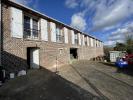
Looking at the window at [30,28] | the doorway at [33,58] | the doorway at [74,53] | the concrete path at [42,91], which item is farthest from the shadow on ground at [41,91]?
the doorway at [74,53]

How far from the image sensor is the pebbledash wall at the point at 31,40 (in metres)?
12.7

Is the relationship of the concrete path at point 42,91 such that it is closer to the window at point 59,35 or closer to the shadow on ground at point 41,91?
the shadow on ground at point 41,91

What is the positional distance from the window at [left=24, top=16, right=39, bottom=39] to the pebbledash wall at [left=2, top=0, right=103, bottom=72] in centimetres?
12

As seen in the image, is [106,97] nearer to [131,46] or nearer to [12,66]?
[12,66]

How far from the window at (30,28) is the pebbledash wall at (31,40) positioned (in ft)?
0.38

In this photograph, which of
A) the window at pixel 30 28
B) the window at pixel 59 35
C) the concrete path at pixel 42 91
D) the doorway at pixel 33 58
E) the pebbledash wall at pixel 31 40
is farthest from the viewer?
the window at pixel 59 35

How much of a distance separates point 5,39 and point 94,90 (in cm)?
718

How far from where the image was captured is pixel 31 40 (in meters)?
15.4

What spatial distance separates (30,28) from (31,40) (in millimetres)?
1110

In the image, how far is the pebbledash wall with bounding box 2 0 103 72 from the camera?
1268cm

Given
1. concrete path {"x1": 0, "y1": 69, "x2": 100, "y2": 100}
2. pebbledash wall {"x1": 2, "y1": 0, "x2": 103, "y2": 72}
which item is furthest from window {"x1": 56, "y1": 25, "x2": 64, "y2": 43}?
concrete path {"x1": 0, "y1": 69, "x2": 100, "y2": 100}

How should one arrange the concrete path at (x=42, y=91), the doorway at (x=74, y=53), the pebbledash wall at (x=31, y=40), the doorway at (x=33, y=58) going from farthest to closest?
the doorway at (x=74, y=53)
the doorway at (x=33, y=58)
the pebbledash wall at (x=31, y=40)
the concrete path at (x=42, y=91)

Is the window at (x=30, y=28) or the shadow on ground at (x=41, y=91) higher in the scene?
the window at (x=30, y=28)

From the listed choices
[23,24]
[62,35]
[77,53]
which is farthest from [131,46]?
[23,24]
